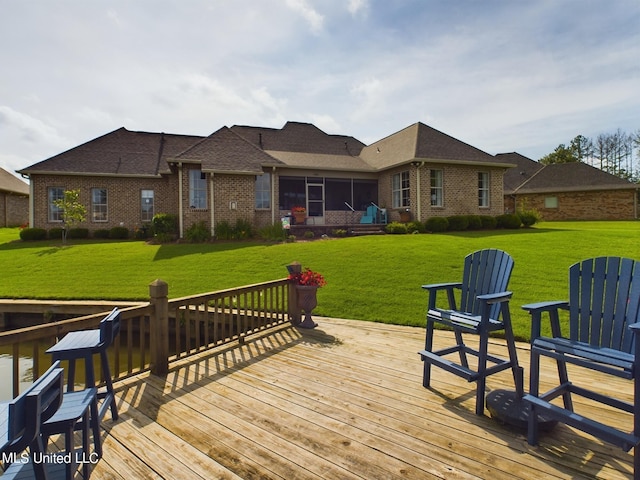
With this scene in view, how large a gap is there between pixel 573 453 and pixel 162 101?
10964 mm

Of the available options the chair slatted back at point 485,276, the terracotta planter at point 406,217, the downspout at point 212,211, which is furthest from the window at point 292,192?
the chair slatted back at point 485,276

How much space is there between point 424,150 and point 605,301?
14.3 meters

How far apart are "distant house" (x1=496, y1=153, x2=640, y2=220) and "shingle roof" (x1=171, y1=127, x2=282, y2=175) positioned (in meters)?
17.8

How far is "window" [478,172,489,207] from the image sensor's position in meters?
16.7

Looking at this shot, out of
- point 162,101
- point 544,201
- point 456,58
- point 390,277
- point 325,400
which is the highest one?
point 456,58

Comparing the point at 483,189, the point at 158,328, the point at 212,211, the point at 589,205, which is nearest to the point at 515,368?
the point at 158,328

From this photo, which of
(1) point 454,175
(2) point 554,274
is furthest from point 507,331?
(1) point 454,175

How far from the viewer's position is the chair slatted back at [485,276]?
9.64ft

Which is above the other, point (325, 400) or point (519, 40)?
point (519, 40)

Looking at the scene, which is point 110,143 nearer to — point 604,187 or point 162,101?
point 162,101

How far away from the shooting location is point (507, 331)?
2734 mm

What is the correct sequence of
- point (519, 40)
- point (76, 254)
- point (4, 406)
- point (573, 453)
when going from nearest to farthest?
1. point (4, 406)
2. point (573, 453)
3. point (519, 40)
4. point (76, 254)

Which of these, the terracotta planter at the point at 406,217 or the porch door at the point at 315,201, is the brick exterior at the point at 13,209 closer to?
the porch door at the point at 315,201

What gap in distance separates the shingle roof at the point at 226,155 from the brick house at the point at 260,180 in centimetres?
4
